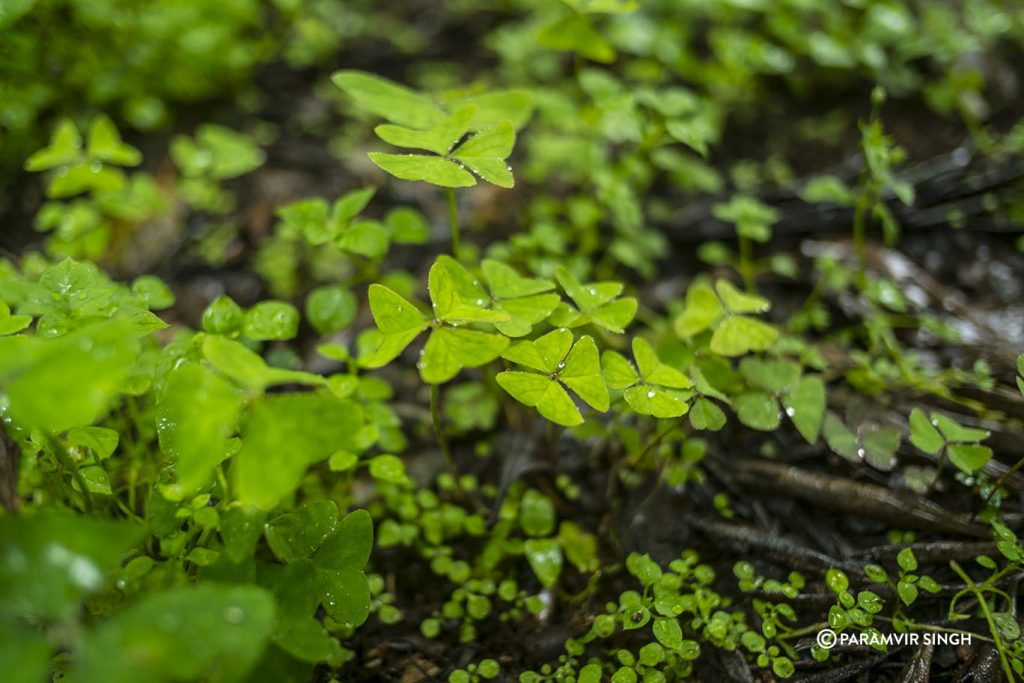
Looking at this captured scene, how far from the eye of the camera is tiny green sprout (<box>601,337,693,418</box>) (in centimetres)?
160

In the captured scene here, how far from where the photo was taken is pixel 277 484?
3.84 ft

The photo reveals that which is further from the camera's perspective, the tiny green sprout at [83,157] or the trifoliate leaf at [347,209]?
the tiny green sprout at [83,157]

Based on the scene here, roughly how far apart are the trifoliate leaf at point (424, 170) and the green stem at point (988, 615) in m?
1.58

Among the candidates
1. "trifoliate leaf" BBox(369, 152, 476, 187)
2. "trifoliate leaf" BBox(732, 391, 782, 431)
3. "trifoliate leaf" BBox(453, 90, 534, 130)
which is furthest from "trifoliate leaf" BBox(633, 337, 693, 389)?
"trifoliate leaf" BBox(453, 90, 534, 130)

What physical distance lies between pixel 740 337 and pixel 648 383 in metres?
0.37

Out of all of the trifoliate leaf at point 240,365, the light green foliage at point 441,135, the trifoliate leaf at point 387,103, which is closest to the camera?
the trifoliate leaf at point 240,365

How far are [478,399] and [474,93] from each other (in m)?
1.07

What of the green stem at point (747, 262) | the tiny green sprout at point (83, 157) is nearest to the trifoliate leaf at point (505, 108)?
the green stem at point (747, 262)

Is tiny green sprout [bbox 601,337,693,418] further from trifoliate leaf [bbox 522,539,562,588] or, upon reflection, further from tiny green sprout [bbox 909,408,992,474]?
tiny green sprout [bbox 909,408,992,474]

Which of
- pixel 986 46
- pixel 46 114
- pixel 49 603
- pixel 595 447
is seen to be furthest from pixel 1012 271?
pixel 46 114

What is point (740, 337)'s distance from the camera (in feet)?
6.14

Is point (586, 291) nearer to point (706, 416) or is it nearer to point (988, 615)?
point (706, 416)

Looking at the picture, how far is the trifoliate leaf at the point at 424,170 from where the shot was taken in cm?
162

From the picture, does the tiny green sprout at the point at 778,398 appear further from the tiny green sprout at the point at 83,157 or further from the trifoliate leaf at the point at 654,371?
the tiny green sprout at the point at 83,157
